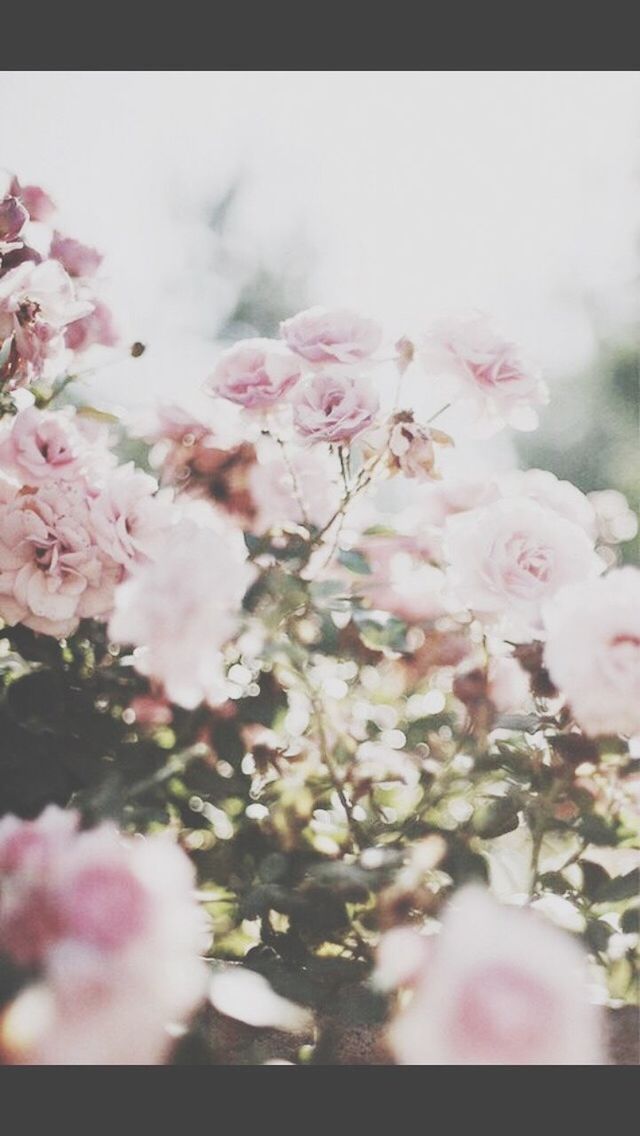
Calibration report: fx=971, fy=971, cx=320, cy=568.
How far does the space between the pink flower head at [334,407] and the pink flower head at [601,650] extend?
0.93 ft

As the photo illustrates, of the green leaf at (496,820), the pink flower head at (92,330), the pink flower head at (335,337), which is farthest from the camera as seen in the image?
the pink flower head at (92,330)

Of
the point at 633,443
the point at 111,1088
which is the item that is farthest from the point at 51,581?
the point at 633,443

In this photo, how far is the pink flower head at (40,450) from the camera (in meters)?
0.92

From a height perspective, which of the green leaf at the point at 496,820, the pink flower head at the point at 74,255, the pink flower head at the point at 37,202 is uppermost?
the pink flower head at the point at 37,202

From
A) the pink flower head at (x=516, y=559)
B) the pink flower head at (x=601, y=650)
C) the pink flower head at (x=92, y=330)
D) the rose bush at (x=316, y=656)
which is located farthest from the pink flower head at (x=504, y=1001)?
the pink flower head at (x=92, y=330)

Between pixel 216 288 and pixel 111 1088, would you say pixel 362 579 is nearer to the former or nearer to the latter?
pixel 111 1088

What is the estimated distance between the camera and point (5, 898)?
50cm

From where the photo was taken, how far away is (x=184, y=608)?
839 millimetres

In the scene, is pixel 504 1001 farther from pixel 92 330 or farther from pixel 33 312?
pixel 92 330

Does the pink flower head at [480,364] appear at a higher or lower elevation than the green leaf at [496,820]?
higher

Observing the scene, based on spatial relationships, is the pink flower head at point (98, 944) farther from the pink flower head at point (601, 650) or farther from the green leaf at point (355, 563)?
the green leaf at point (355, 563)

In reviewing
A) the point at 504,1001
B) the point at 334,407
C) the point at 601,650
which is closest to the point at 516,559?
the point at 601,650

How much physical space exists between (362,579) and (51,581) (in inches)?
13.1

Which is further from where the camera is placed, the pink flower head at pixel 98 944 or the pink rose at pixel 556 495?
the pink rose at pixel 556 495
